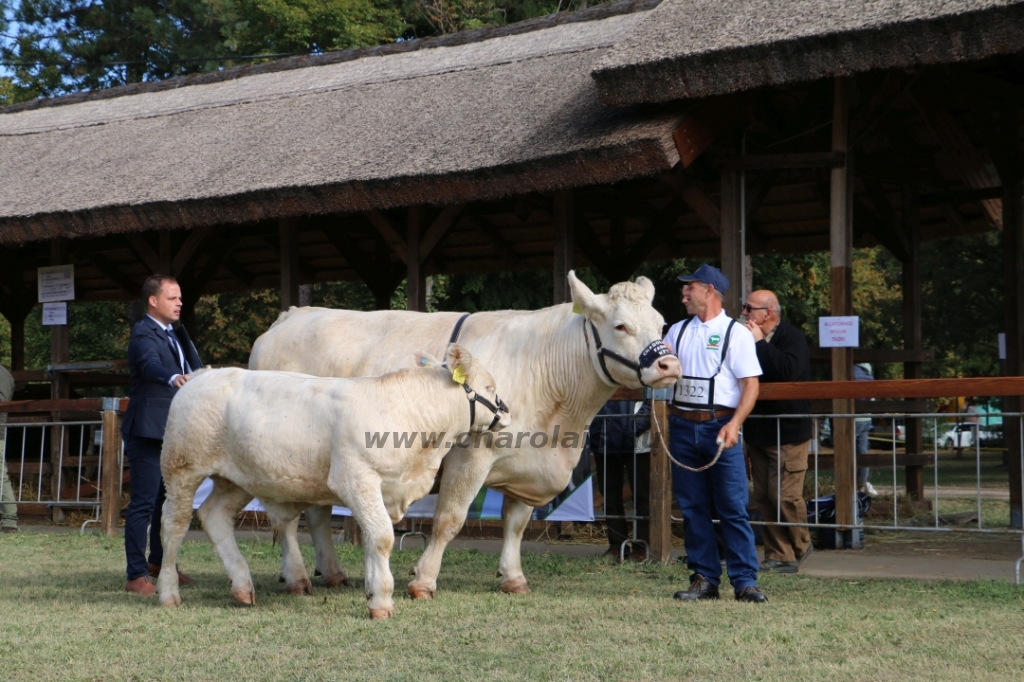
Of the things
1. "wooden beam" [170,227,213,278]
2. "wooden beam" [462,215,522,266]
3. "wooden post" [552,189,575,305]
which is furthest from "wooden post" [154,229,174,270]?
"wooden post" [552,189,575,305]

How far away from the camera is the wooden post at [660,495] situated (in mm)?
8242

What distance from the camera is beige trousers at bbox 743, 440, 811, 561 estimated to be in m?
8.00

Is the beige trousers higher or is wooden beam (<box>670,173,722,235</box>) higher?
wooden beam (<box>670,173,722,235</box>)

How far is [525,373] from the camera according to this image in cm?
707

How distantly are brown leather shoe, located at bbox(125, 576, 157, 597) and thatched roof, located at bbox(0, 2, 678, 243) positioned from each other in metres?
4.48

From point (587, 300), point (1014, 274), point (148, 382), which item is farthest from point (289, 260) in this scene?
point (1014, 274)

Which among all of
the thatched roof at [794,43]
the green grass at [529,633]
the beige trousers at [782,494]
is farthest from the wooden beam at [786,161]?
the green grass at [529,633]

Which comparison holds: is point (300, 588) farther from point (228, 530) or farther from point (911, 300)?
point (911, 300)

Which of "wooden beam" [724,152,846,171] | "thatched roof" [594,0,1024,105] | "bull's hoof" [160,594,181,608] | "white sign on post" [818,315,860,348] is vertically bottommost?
"bull's hoof" [160,594,181,608]

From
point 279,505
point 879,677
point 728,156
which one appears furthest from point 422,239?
point 879,677

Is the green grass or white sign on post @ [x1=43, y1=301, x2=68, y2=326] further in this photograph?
white sign on post @ [x1=43, y1=301, x2=68, y2=326]

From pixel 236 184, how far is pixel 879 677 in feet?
28.4

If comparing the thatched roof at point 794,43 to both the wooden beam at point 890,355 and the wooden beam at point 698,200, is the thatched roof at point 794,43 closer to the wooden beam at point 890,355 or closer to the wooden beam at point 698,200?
the wooden beam at point 698,200

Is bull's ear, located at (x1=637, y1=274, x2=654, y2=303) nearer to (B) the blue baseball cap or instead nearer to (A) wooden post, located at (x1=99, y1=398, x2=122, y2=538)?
(B) the blue baseball cap
